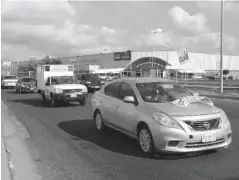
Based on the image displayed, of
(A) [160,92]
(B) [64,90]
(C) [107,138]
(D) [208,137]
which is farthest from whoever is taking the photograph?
(B) [64,90]

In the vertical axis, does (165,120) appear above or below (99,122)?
above

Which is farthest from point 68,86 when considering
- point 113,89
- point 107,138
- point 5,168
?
point 5,168

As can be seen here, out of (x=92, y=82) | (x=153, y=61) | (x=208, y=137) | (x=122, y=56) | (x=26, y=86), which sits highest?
(x=122, y=56)

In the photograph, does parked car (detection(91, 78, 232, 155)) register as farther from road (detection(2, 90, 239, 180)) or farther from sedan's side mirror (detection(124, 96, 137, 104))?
road (detection(2, 90, 239, 180))

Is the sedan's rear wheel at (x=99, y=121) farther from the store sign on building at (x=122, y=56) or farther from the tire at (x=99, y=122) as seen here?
the store sign on building at (x=122, y=56)

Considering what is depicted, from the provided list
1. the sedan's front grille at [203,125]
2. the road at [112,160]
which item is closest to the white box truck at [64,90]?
the road at [112,160]

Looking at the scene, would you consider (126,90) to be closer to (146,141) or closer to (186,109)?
(146,141)

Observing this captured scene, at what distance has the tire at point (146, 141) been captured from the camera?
20.2 feet

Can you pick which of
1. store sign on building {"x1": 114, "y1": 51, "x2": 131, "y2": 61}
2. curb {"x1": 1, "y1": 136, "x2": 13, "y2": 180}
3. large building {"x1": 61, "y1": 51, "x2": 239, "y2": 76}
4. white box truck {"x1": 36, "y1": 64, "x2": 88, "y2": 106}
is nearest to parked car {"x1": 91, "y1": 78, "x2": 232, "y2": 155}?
curb {"x1": 1, "y1": 136, "x2": 13, "y2": 180}

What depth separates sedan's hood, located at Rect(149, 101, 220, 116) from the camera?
5918 millimetres

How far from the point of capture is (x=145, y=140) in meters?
6.34

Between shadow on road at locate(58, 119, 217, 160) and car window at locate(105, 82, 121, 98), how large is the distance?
43.0 inches

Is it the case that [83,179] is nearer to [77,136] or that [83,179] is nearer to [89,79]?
[77,136]

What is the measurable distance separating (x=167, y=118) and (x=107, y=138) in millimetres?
2555
